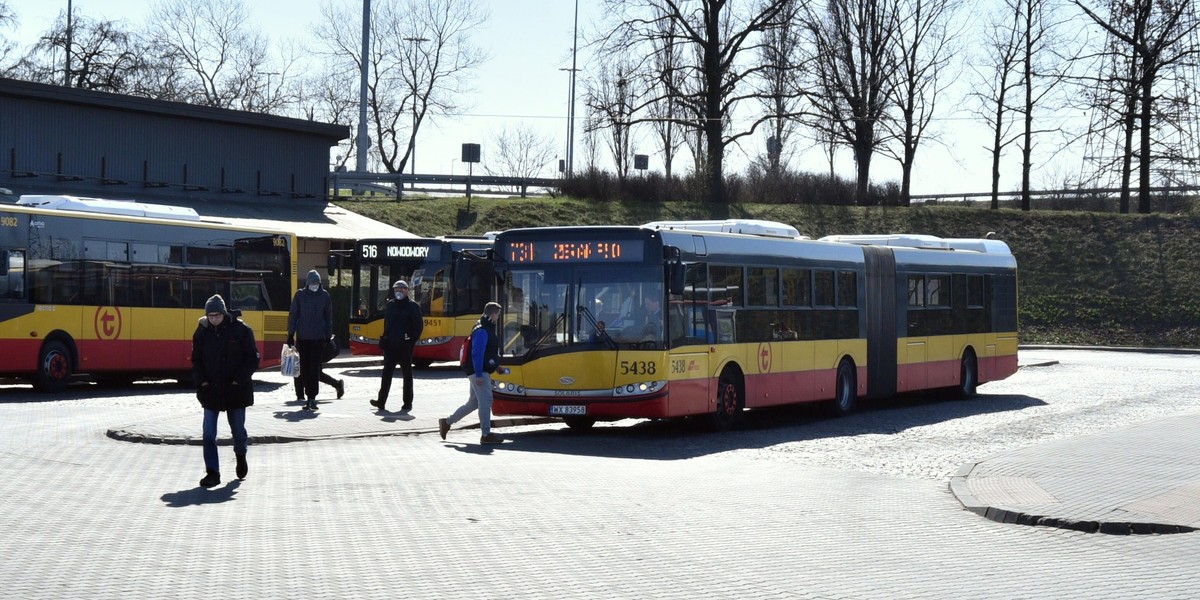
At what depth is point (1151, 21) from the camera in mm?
21094

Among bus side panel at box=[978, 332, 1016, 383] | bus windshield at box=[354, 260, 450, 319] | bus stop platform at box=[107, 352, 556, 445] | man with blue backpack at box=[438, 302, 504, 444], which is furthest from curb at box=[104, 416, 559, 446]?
bus windshield at box=[354, 260, 450, 319]

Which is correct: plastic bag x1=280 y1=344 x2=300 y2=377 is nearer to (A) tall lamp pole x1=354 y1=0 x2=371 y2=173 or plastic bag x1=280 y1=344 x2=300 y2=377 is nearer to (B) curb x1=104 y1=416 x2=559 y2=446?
(B) curb x1=104 y1=416 x2=559 y2=446

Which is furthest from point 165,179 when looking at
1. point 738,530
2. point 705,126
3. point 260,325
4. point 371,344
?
point 738,530

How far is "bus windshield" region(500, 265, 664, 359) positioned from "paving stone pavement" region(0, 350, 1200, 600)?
2034 mm

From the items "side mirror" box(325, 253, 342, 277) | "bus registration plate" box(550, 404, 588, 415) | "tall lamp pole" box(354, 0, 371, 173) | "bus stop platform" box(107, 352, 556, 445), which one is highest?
"tall lamp pole" box(354, 0, 371, 173)

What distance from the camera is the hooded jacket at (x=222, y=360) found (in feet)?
42.0

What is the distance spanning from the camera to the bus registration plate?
1812cm

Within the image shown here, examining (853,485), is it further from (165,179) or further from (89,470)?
(165,179)

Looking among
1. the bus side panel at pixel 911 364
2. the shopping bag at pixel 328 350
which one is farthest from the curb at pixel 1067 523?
the bus side panel at pixel 911 364

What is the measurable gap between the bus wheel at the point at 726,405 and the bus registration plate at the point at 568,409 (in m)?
2.24

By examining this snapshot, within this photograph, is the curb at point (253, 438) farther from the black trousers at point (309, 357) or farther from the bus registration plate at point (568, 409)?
the black trousers at point (309, 357)

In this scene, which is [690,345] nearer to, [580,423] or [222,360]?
[580,423]

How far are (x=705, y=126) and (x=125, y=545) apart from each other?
49.3 m

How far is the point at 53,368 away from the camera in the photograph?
24109mm
